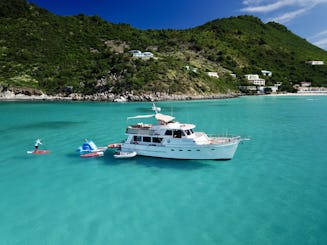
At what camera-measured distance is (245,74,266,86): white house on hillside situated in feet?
484

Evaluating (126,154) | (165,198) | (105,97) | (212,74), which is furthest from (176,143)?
(212,74)

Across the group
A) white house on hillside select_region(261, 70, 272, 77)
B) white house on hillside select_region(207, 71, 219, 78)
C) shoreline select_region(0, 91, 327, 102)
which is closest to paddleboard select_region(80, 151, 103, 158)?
shoreline select_region(0, 91, 327, 102)

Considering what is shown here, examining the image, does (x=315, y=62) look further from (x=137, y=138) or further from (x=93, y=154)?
(x=93, y=154)

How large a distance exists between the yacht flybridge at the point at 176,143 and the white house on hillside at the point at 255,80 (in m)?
138

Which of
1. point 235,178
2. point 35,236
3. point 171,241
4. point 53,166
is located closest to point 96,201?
point 35,236

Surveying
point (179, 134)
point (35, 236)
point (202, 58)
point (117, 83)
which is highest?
point (202, 58)

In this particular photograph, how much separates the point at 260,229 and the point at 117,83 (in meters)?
106

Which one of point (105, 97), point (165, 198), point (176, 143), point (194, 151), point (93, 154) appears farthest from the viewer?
point (105, 97)

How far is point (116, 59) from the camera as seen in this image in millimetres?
129875

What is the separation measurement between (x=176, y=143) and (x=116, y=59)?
386ft

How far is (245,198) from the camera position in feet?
49.5

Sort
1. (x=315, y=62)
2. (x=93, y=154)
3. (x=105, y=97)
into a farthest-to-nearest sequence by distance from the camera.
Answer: (x=315, y=62)
(x=105, y=97)
(x=93, y=154)

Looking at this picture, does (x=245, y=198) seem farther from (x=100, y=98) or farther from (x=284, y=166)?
(x=100, y=98)

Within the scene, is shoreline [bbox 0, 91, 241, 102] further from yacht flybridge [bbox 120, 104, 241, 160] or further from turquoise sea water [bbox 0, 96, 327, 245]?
yacht flybridge [bbox 120, 104, 241, 160]
